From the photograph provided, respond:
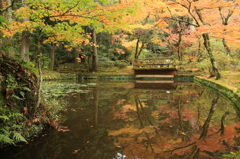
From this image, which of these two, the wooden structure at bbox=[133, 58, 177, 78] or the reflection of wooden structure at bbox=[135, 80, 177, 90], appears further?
the wooden structure at bbox=[133, 58, 177, 78]

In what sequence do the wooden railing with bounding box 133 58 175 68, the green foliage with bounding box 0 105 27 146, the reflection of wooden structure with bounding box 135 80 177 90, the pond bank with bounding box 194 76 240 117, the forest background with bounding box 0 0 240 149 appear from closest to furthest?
the green foliage with bounding box 0 105 27 146 < the forest background with bounding box 0 0 240 149 < the pond bank with bounding box 194 76 240 117 < the reflection of wooden structure with bounding box 135 80 177 90 < the wooden railing with bounding box 133 58 175 68

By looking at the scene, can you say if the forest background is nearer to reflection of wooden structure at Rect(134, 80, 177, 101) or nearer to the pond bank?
the pond bank

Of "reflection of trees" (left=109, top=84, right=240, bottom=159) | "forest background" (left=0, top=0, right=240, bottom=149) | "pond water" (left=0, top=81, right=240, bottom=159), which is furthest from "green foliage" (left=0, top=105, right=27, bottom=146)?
"reflection of trees" (left=109, top=84, right=240, bottom=159)

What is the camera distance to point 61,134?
353 centimetres

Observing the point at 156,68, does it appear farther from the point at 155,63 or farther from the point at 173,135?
the point at 173,135

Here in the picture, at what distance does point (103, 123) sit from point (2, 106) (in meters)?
2.17

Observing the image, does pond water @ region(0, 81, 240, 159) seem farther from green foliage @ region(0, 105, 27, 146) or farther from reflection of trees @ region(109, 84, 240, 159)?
green foliage @ region(0, 105, 27, 146)

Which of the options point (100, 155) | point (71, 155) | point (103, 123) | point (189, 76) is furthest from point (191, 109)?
point (189, 76)

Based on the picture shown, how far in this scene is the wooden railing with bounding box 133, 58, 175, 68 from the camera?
52.4ft

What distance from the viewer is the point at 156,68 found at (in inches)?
634

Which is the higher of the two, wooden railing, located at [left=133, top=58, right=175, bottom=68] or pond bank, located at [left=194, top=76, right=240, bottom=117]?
wooden railing, located at [left=133, top=58, right=175, bottom=68]

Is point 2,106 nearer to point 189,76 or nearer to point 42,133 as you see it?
point 42,133

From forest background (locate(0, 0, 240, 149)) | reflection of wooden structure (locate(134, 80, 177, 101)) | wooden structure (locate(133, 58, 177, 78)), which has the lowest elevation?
reflection of wooden structure (locate(134, 80, 177, 101))

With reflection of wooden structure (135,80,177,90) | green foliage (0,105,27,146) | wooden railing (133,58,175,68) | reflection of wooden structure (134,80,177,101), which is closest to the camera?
green foliage (0,105,27,146)
